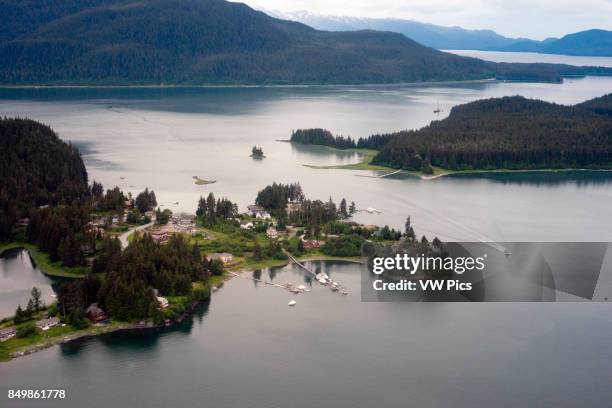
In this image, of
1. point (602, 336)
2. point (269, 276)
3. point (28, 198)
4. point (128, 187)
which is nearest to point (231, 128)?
point (128, 187)

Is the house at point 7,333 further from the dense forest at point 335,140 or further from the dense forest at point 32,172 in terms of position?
the dense forest at point 335,140

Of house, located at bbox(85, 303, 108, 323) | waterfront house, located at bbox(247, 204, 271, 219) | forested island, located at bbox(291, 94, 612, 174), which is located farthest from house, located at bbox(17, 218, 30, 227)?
forested island, located at bbox(291, 94, 612, 174)

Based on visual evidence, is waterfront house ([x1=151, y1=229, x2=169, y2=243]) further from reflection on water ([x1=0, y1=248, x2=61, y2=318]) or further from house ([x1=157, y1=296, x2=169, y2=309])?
house ([x1=157, y1=296, x2=169, y2=309])

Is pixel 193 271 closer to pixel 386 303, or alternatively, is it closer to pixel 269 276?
pixel 269 276

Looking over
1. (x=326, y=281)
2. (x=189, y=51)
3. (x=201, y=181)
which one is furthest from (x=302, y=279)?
(x=189, y=51)

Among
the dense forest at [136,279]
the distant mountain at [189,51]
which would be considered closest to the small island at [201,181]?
the dense forest at [136,279]

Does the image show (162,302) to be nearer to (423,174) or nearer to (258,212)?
(258,212)
